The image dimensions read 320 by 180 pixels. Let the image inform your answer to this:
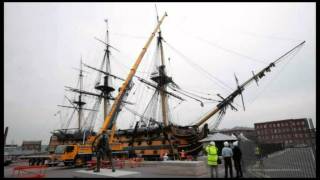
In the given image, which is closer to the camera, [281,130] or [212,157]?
[212,157]

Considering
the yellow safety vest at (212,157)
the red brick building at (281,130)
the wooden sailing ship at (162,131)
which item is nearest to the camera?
the yellow safety vest at (212,157)

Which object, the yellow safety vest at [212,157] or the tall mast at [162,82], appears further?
the tall mast at [162,82]

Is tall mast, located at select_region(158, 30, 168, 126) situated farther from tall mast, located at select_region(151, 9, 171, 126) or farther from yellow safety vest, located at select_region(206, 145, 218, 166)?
yellow safety vest, located at select_region(206, 145, 218, 166)

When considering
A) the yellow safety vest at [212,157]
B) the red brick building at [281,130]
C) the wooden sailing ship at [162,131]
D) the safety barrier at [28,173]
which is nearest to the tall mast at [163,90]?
the wooden sailing ship at [162,131]

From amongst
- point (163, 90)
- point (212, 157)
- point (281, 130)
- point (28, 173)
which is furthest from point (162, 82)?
point (281, 130)

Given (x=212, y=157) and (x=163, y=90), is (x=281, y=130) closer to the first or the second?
(x=163, y=90)

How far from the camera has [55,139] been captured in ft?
150

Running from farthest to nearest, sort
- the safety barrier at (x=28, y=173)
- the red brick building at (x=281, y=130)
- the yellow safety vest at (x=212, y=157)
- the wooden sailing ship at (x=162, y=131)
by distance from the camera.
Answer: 1. the red brick building at (x=281, y=130)
2. the wooden sailing ship at (x=162, y=131)
3. the safety barrier at (x=28, y=173)
4. the yellow safety vest at (x=212, y=157)

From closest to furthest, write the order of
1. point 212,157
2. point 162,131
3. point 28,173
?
point 212,157 → point 28,173 → point 162,131

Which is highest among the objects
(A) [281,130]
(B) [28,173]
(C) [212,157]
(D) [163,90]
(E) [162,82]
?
(E) [162,82]

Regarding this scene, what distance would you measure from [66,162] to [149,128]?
1388 centimetres

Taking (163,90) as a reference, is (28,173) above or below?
below

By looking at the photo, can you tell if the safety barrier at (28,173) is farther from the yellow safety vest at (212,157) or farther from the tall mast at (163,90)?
the tall mast at (163,90)

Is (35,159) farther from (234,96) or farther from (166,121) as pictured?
(234,96)
